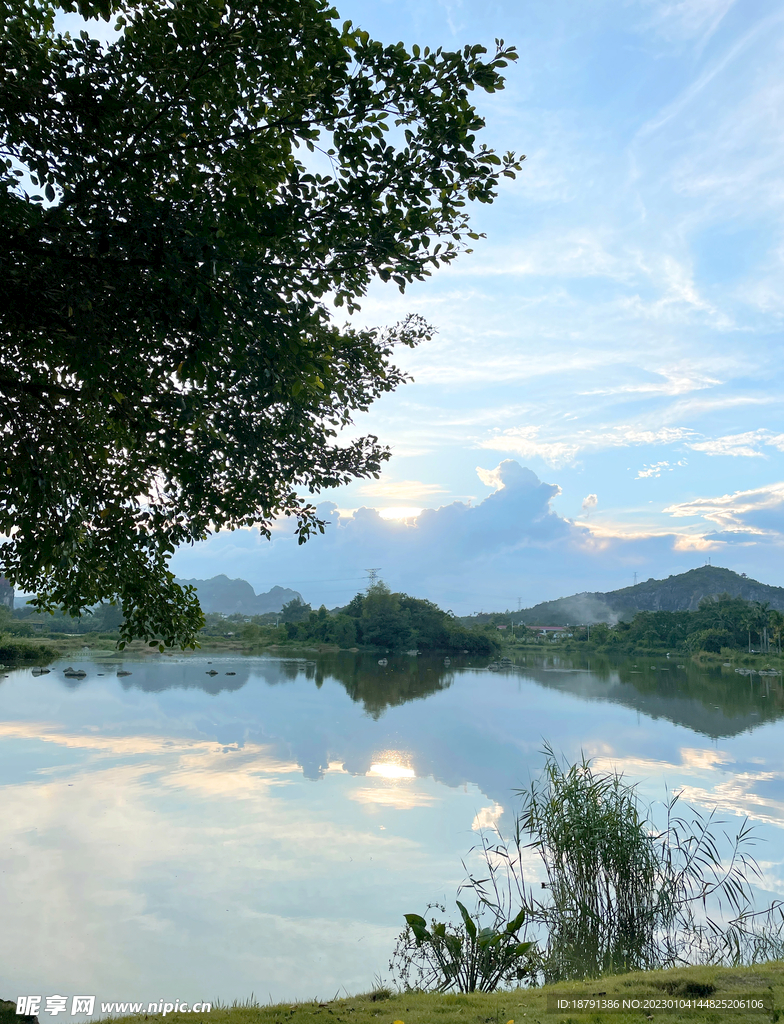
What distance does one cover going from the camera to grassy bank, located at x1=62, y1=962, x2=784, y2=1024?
3.91 metres

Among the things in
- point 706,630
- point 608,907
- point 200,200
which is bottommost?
point 608,907

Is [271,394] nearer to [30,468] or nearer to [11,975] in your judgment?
[30,468]

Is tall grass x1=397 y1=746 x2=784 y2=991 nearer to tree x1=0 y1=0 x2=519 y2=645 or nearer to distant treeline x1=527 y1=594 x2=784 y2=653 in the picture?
tree x1=0 y1=0 x2=519 y2=645

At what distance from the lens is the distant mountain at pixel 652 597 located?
150000 millimetres

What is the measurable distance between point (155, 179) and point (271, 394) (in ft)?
6.33

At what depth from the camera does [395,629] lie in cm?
7300

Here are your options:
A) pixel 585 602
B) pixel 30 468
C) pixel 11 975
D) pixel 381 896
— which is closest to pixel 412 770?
pixel 381 896

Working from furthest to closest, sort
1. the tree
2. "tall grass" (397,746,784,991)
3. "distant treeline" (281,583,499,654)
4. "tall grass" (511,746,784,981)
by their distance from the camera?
1. "distant treeline" (281,583,499,654)
2. "tall grass" (511,746,784,981)
3. "tall grass" (397,746,784,991)
4. the tree

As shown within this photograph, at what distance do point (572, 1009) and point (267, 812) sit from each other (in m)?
8.16

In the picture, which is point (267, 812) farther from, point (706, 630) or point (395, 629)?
point (706, 630)

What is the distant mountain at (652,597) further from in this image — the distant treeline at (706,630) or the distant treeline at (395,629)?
the distant treeline at (395,629)

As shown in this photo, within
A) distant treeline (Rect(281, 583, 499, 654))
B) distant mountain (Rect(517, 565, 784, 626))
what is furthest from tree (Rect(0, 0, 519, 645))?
distant mountain (Rect(517, 565, 784, 626))

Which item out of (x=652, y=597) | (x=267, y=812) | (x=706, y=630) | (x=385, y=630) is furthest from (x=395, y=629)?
(x=652, y=597)

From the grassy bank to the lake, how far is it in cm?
163
